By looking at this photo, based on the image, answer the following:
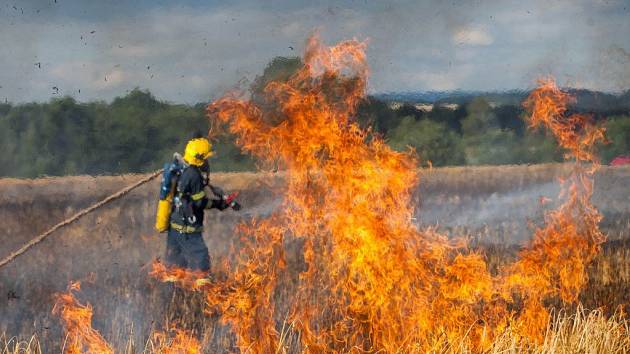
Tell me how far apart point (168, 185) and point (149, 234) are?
9070 mm

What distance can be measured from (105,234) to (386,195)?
11.4m

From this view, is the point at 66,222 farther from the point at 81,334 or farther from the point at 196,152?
the point at 196,152

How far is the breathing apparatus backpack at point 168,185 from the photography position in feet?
41.3

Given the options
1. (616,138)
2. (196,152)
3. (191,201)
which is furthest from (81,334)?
(616,138)

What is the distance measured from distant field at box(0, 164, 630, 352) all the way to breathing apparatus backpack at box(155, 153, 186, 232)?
1.17m

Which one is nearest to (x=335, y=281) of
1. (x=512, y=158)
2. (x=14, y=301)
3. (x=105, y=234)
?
(x=14, y=301)

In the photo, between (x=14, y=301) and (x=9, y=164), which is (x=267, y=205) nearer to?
(x=9, y=164)

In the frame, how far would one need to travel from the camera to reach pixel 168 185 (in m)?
12.7

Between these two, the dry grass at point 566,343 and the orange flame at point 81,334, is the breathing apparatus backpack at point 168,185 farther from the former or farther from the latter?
the dry grass at point 566,343

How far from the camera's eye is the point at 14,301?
567 inches

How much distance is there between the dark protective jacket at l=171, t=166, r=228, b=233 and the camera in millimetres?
12492

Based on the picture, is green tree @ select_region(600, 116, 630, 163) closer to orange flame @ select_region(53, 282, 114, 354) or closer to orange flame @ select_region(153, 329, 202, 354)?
orange flame @ select_region(153, 329, 202, 354)

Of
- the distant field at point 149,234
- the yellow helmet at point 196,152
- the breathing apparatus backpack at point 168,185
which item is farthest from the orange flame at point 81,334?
the yellow helmet at point 196,152

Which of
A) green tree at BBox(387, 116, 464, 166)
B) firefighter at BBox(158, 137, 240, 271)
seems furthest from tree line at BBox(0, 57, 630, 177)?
firefighter at BBox(158, 137, 240, 271)
